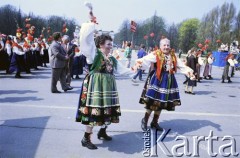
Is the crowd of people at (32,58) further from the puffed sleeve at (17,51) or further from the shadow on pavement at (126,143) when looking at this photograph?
the shadow on pavement at (126,143)

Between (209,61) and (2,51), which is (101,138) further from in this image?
(209,61)

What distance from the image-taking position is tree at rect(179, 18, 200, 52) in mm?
69312

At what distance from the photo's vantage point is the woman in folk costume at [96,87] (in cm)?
403

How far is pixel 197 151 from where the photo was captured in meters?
4.47

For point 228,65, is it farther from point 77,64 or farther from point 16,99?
point 16,99

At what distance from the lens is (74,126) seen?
17.6 ft

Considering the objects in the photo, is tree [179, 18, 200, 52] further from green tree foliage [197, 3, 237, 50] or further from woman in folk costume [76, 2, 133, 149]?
woman in folk costume [76, 2, 133, 149]

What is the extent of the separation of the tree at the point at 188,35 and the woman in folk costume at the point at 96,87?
64.2 meters

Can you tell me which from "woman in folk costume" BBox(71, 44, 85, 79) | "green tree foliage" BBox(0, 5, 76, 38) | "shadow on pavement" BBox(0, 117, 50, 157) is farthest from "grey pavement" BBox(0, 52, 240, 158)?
"green tree foliage" BBox(0, 5, 76, 38)

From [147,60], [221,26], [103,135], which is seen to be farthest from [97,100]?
[221,26]

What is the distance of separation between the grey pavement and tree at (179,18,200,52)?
60924 mm

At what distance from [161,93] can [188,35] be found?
2784 inches

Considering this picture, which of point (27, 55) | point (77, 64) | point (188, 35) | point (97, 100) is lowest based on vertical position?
point (97, 100)

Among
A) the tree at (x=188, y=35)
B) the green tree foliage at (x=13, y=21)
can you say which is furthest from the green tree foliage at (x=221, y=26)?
the green tree foliage at (x=13, y=21)
